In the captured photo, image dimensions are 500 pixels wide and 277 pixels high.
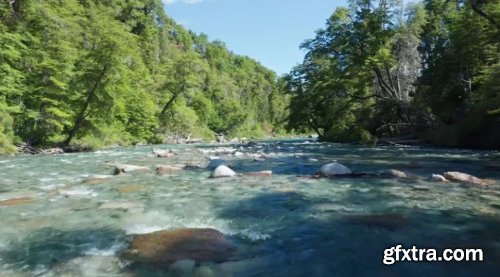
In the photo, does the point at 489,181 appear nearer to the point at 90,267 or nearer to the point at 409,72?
the point at 90,267

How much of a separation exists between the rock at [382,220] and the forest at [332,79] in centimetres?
1407

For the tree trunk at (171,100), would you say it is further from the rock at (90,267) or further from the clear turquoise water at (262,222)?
the rock at (90,267)

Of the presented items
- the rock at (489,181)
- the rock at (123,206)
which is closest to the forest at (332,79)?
the rock at (489,181)

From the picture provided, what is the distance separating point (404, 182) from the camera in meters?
10.1

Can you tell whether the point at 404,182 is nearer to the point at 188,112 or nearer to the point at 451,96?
the point at 451,96

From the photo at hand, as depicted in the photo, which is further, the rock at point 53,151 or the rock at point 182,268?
the rock at point 53,151

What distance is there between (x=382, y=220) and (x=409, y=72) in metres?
32.4

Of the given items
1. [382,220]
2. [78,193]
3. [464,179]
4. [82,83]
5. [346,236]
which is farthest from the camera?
[82,83]

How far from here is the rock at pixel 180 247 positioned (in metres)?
4.66

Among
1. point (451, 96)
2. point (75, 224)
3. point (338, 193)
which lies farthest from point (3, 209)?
point (451, 96)

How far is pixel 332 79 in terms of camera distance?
35.7m

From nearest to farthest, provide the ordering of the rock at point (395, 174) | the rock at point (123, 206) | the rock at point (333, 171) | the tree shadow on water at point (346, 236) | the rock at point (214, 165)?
1. the tree shadow on water at point (346, 236)
2. the rock at point (123, 206)
3. the rock at point (395, 174)
4. the rock at point (333, 171)
5. the rock at point (214, 165)

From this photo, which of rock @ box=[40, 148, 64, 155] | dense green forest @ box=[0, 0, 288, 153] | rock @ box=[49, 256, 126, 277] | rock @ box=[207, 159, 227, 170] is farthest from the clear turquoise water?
dense green forest @ box=[0, 0, 288, 153]

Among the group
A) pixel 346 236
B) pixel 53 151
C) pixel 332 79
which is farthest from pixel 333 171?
pixel 332 79
